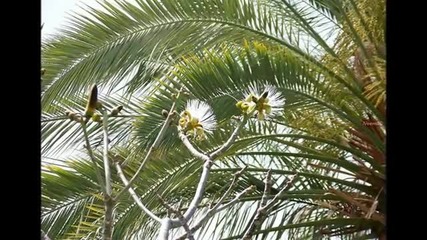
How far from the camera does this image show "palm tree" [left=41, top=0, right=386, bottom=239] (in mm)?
3695

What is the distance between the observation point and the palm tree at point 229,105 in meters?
3.70

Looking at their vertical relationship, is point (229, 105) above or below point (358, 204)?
above

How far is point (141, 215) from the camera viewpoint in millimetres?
3926

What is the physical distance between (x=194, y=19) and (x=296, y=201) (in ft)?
3.60

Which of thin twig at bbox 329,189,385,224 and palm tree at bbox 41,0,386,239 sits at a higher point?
palm tree at bbox 41,0,386,239

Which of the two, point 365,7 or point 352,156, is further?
point 352,156

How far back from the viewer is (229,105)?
3.71 metres

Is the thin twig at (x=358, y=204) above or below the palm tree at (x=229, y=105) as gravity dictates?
below

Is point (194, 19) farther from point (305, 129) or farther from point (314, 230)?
point (314, 230)
